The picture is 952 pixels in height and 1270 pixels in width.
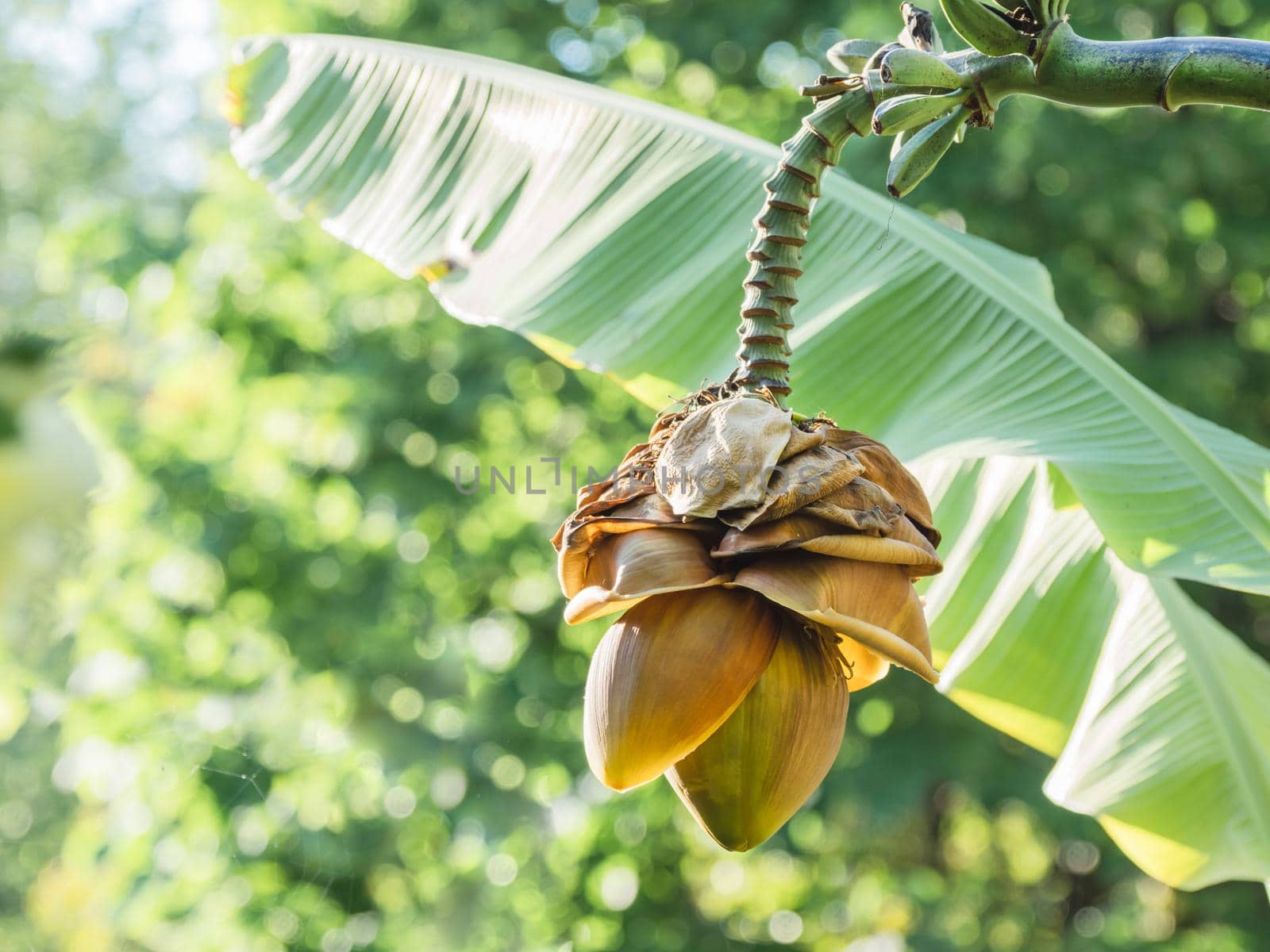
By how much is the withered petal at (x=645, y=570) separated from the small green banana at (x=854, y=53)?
1.16ft

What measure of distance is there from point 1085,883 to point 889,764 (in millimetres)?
1985

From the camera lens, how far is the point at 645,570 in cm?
60

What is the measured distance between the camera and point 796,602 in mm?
574

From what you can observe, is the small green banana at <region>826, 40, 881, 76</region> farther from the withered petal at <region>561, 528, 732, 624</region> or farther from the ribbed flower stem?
the withered petal at <region>561, 528, 732, 624</region>

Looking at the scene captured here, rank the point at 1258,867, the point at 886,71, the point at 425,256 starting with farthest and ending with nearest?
the point at 425,256
the point at 1258,867
the point at 886,71

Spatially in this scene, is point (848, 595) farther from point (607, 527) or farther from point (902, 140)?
point (902, 140)

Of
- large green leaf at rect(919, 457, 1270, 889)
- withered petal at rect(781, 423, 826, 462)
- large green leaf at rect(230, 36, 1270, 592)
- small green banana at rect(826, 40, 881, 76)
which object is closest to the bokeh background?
large green leaf at rect(230, 36, 1270, 592)

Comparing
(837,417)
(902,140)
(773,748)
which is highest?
(902,140)

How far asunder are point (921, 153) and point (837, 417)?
0.52m

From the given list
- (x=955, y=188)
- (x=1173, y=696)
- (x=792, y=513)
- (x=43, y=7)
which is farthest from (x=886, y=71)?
(x=43, y=7)

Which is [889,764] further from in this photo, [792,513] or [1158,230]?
[792,513]

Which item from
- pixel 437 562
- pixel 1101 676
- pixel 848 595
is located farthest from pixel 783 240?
pixel 437 562

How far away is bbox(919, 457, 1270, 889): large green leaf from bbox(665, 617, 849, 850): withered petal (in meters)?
0.59

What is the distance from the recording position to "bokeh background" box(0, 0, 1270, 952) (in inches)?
120
